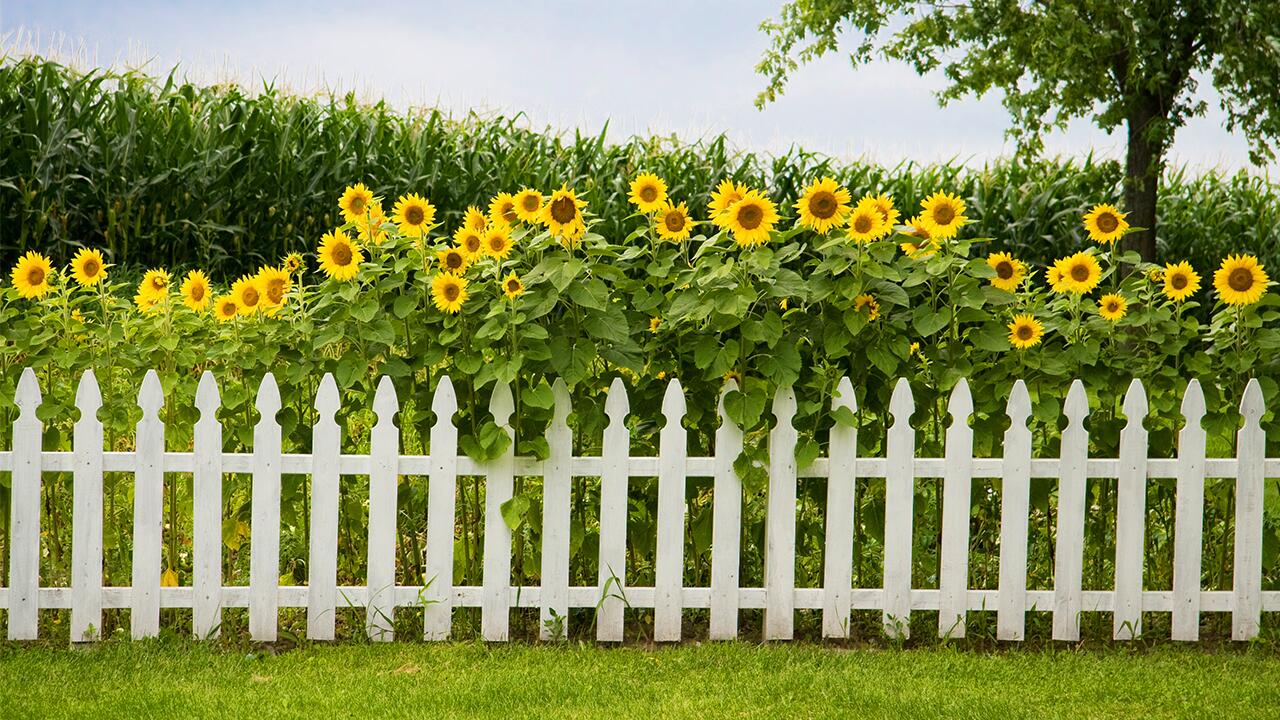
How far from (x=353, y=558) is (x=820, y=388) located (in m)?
1.87

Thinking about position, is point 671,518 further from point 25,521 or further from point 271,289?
point 25,521

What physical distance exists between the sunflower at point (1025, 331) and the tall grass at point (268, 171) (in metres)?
5.62

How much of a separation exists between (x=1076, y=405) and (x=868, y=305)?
883 millimetres

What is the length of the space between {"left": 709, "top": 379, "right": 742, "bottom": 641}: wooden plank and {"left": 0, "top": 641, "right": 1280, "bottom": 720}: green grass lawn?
14 cm

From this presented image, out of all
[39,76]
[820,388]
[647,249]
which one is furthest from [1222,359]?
[39,76]

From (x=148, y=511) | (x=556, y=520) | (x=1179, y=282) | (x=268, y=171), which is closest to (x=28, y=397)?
(x=148, y=511)

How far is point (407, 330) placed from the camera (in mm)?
4070

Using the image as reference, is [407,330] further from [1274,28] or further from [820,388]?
[1274,28]

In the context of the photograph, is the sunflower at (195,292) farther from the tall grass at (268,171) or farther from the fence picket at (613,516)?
the tall grass at (268,171)

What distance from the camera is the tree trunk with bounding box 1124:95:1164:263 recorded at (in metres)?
9.94

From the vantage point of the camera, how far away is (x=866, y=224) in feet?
12.7

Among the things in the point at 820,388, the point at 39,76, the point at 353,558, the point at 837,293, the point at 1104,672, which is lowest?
the point at 1104,672

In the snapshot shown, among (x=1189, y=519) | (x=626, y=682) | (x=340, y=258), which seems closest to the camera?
(x=626, y=682)

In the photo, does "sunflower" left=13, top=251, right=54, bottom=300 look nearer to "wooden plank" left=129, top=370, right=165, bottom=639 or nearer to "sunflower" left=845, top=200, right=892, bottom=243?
"wooden plank" left=129, top=370, right=165, bottom=639
